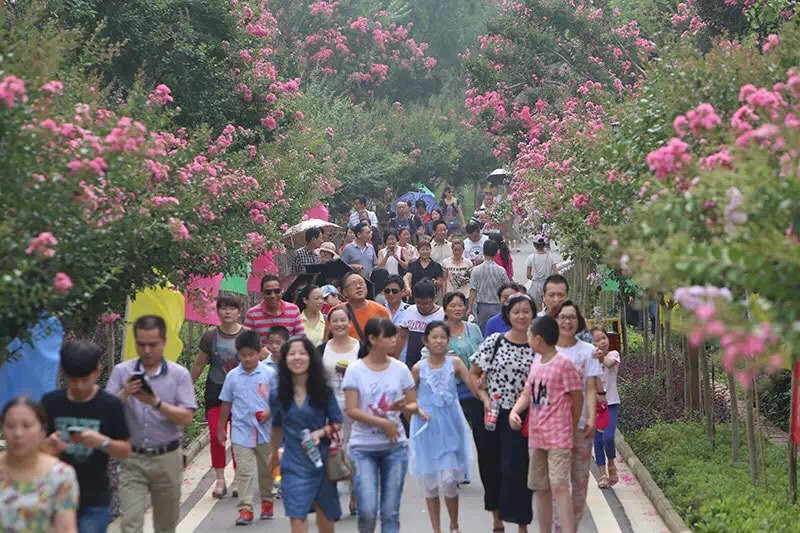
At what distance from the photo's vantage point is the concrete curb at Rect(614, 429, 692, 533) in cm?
1141

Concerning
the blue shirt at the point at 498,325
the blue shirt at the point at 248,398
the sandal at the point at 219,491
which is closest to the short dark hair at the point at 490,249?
the blue shirt at the point at 498,325

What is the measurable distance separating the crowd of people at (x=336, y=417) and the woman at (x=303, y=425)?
0.01 m

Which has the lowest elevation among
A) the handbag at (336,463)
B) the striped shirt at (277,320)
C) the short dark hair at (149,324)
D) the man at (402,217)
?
the handbag at (336,463)

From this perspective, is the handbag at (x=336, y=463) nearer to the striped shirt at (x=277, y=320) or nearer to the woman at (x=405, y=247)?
the striped shirt at (x=277, y=320)

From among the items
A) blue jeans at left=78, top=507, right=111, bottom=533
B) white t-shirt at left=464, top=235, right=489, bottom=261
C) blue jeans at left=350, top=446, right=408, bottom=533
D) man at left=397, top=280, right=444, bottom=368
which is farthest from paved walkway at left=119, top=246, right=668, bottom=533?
white t-shirt at left=464, top=235, right=489, bottom=261

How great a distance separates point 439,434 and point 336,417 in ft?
5.56

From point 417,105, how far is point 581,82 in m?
28.1

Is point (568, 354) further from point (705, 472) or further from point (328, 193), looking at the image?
point (328, 193)

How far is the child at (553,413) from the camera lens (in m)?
10.1

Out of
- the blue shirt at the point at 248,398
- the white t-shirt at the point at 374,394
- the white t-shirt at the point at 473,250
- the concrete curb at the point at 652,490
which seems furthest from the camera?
the white t-shirt at the point at 473,250

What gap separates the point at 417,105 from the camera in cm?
5716

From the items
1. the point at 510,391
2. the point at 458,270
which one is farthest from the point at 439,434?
the point at 458,270

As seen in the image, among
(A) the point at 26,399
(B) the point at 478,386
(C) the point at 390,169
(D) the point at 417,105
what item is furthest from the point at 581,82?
(D) the point at 417,105

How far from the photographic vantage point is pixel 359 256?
22203 mm
